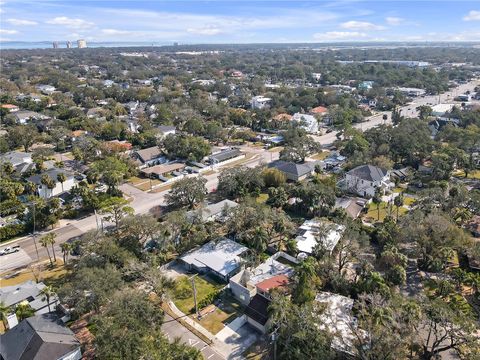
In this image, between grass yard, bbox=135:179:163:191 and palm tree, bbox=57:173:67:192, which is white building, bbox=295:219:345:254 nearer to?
grass yard, bbox=135:179:163:191

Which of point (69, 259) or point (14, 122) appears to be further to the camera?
point (14, 122)

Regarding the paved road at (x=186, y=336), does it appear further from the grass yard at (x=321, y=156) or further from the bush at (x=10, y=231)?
the grass yard at (x=321, y=156)

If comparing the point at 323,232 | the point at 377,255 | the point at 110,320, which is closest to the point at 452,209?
the point at 377,255

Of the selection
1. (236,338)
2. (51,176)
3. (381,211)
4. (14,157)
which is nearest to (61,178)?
(51,176)

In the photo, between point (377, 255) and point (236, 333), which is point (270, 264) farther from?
point (377, 255)

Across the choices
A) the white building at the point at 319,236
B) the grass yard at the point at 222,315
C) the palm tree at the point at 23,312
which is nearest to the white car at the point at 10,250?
the palm tree at the point at 23,312
